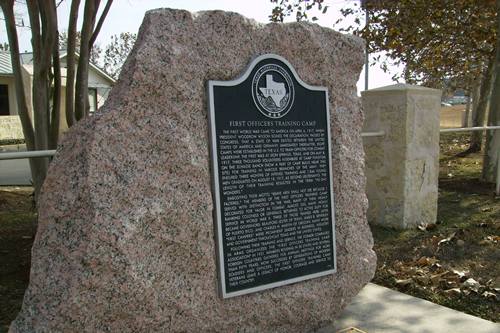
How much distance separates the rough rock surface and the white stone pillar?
313 cm

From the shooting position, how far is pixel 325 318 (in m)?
3.61

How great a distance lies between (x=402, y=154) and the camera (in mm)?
6227

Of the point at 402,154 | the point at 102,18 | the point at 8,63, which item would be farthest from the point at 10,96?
the point at 402,154

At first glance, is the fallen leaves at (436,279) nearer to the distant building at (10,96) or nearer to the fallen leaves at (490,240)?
the fallen leaves at (490,240)

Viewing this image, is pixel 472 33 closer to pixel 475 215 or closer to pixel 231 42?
pixel 475 215

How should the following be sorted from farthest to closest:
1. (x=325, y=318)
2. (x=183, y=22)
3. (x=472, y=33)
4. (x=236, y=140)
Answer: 1. (x=472, y=33)
2. (x=325, y=318)
3. (x=236, y=140)
4. (x=183, y=22)

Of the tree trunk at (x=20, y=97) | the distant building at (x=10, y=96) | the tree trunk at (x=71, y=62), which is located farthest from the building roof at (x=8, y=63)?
the tree trunk at (x=71, y=62)

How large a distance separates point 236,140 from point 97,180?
91 centimetres

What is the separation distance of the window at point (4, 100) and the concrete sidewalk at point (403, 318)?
2501cm

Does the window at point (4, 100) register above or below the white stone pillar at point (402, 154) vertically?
above

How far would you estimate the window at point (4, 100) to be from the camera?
2523 cm

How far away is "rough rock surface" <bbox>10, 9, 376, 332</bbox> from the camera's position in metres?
2.67

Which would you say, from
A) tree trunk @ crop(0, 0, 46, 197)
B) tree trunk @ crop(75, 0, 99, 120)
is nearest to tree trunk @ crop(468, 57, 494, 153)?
tree trunk @ crop(75, 0, 99, 120)

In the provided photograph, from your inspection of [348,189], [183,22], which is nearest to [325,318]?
[348,189]
